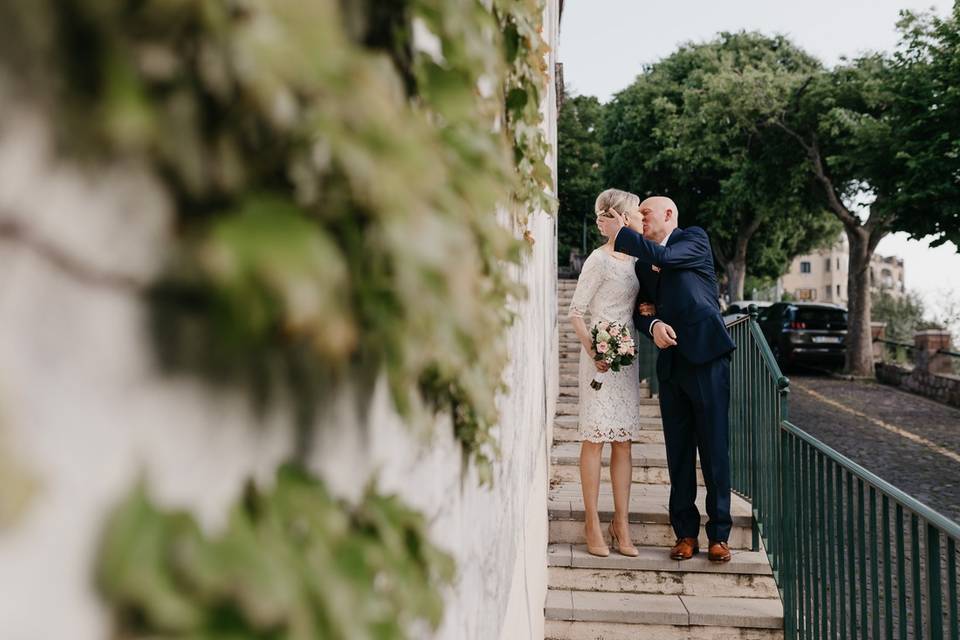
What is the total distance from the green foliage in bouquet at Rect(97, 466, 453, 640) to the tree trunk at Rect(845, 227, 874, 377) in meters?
18.7

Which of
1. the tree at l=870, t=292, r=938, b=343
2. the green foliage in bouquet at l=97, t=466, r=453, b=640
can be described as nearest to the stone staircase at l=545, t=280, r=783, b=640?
the green foliage in bouquet at l=97, t=466, r=453, b=640

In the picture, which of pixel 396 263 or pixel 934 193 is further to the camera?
pixel 934 193

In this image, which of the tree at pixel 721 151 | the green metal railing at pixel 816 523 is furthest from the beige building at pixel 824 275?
the green metal railing at pixel 816 523

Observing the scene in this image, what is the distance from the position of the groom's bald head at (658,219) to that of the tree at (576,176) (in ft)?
102

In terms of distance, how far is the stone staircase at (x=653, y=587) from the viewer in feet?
14.5

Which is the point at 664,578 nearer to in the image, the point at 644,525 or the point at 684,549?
the point at 684,549

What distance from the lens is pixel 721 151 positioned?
23.0m

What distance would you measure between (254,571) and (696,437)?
14.7 ft

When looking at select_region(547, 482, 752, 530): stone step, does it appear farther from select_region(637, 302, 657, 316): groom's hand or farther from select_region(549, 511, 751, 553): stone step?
select_region(637, 302, 657, 316): groom's hand

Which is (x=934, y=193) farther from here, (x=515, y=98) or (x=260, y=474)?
(x=260, y=474)

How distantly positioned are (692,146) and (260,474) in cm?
2337

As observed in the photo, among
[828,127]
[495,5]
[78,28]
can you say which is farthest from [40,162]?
[828,127]

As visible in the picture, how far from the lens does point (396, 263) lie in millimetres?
581

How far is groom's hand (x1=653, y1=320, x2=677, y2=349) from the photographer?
180 inches
